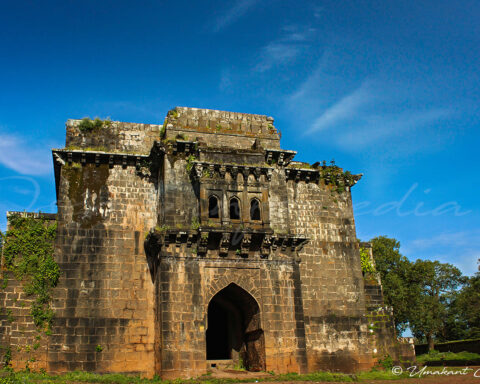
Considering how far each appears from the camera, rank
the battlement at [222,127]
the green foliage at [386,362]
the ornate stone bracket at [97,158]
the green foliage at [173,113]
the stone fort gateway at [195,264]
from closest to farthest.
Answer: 1. the stone fort gateway at [195,264]
2. the ornate stone bracket at [97,158]
3. the green foliage at [386,362]
4. the battlement at [222,127]
5. the green foliage at [173,113]

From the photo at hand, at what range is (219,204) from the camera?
22.3 m

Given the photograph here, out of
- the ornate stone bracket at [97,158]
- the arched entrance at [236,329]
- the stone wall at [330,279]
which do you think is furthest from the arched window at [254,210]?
the ornate stone bracket at [97,158]

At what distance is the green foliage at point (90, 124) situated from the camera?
24.4m

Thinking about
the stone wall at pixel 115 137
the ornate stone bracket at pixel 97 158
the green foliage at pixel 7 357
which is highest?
the stone wall at pixel 115 137

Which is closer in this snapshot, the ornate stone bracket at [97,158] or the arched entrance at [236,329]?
the arched entrance at [236,329]

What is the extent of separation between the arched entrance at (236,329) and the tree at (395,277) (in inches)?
1166

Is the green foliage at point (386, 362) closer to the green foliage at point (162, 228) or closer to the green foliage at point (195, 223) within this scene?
the green foliage at point (195, 223)

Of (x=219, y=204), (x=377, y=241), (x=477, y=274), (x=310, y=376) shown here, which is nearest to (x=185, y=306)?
(x=219, y=204)

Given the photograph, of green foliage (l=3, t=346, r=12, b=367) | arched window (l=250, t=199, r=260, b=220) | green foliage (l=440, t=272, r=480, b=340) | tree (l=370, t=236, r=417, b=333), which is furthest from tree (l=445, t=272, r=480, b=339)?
green foliage (l=3, t=346, r=12, b=367)

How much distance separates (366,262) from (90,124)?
16816 millimetres

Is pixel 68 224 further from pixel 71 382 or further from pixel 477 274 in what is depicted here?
pixel 477 274

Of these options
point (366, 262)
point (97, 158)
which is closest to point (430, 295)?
point (366, 262)

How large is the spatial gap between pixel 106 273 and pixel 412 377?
1589 cm

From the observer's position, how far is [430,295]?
184 feet
